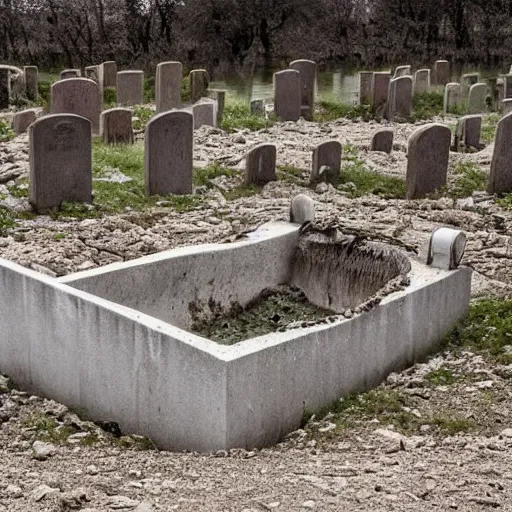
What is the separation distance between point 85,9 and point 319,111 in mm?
15622

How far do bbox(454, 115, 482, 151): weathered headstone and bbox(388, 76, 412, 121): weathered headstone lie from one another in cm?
374

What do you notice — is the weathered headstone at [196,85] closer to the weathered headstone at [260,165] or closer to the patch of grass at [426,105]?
the patch of grass at [426,105]

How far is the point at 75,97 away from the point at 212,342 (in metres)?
10.5

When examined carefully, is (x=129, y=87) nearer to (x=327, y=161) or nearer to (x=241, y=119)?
(x=241, y=119)

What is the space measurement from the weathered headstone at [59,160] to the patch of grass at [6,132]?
12.7 feet

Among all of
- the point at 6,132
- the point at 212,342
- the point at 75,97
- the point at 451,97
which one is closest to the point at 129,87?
the point at 75,97

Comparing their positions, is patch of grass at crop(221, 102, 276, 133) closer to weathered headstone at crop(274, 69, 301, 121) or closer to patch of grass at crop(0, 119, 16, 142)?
weathered headstone at crop(274, 69, 301, 121)

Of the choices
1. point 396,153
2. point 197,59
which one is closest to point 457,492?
point 396,153

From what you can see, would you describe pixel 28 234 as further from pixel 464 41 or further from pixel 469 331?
pixel 464 41

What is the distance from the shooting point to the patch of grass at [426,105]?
784 inches

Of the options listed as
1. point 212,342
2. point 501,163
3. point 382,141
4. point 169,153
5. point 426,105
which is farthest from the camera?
point 426,105

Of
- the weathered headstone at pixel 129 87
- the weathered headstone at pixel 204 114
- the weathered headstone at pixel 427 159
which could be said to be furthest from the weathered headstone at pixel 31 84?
the weathered headstone at pixel 427 159

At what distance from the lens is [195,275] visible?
7133 mm

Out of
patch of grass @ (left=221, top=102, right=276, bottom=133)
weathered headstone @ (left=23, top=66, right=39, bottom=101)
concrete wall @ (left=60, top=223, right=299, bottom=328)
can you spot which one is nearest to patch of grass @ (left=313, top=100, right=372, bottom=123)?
patch of grass @ (left=221, top=102, right=276, bottom=133)
